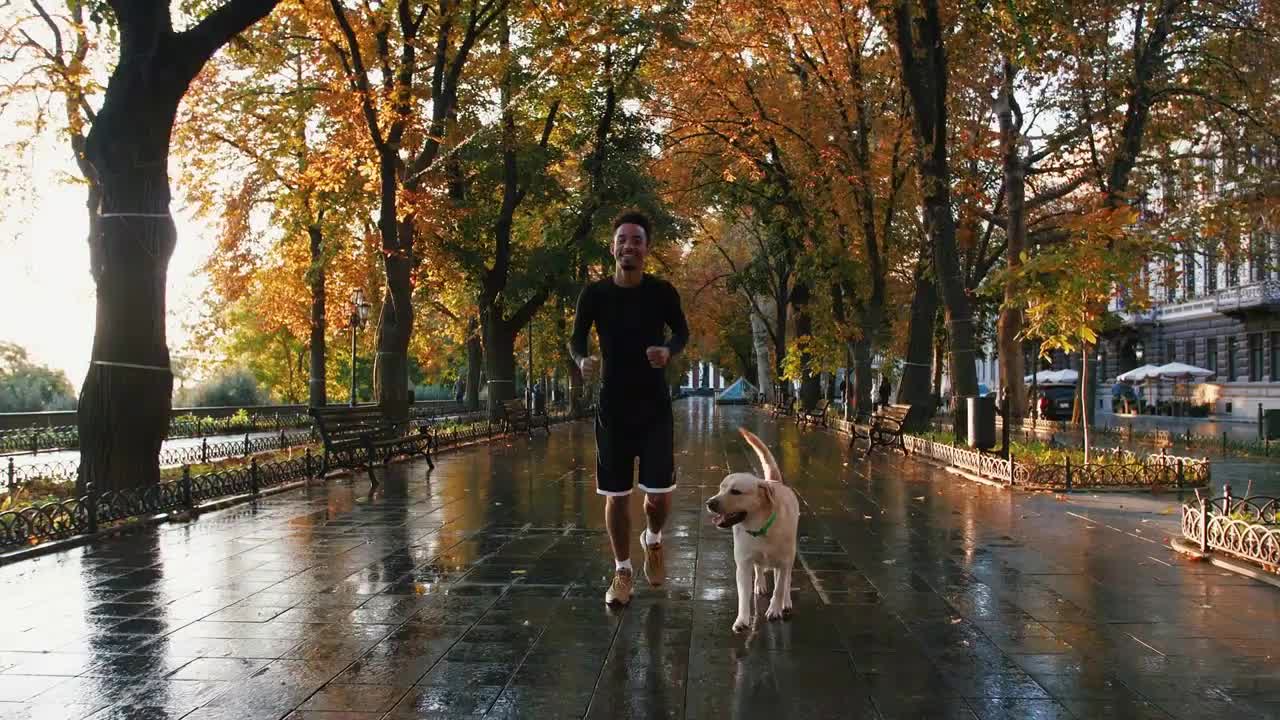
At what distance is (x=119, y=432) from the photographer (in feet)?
31.6

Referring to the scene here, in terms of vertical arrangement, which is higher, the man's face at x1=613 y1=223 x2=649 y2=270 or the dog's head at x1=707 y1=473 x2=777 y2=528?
the man's face at x1=613 y1=223 x2=649 y2=270

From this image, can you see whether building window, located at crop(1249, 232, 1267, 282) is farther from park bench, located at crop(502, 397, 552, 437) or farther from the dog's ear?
the dog's ear

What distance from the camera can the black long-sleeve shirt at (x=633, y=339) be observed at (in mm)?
5363

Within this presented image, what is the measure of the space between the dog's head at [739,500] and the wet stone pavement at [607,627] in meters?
0.64

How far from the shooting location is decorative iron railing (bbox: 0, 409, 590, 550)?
7.65m

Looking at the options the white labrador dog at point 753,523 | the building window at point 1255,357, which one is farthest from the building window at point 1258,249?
the white labrador dog at point 753,523

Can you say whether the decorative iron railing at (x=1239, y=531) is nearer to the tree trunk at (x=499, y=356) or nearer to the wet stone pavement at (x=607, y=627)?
the wet stone pavement at (x=607, y=627)

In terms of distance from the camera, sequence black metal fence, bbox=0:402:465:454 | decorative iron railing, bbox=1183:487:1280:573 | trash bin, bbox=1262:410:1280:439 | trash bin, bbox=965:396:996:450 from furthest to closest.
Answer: black metal fence, bbox=0:402:465:454 < trash bin, bbox=1262:410:1280:439 < trash bin, bbox=965:396:996:450 < decorative iron railing, bbox=1183:487:1280:573

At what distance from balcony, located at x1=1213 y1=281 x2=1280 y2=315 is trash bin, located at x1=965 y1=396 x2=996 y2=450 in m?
27.4

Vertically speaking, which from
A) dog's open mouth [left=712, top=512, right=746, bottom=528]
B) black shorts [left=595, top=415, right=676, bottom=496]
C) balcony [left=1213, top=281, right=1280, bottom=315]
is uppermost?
balcony [left=1213, top=281, right=1280, bottom=315]

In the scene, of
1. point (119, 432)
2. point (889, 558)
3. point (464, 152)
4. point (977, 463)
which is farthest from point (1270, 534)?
Answer: point (464, 152)

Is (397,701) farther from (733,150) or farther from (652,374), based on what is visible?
(733,150)

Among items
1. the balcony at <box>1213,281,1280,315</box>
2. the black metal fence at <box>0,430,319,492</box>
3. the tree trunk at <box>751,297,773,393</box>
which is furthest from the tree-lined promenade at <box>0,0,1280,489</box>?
the tree trunk at <box>751,297,773,393</box>

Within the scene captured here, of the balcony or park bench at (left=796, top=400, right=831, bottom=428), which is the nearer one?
park bench at (left=796, top=400, right=831, bottom=428)
